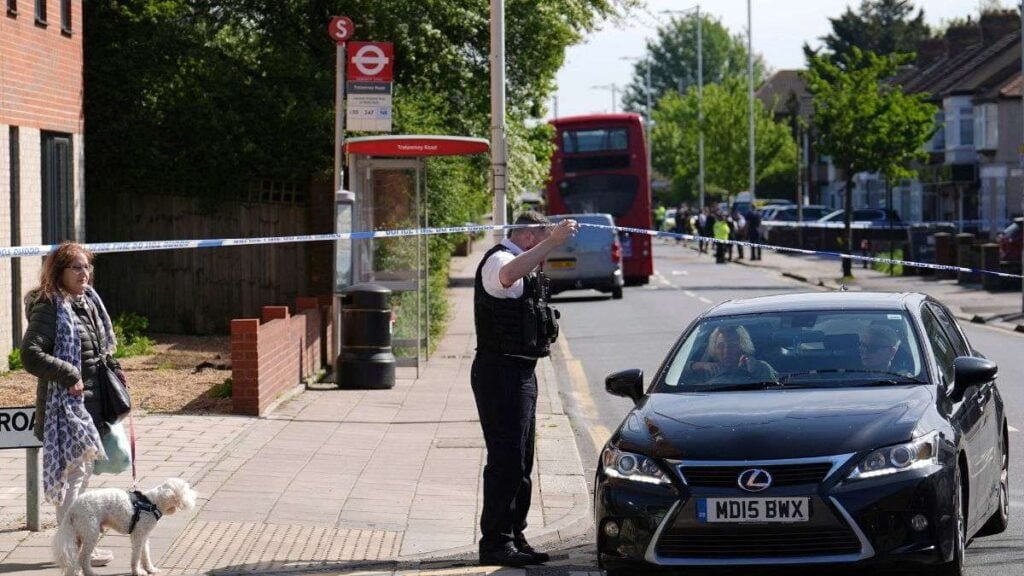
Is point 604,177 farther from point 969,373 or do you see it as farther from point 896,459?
point 896,459

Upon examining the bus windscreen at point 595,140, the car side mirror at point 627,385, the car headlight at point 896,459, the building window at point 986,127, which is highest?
the building window at point 986,127

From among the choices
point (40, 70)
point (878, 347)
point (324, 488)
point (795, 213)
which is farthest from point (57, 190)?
point (795, 213)

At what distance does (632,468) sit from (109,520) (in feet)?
7.99

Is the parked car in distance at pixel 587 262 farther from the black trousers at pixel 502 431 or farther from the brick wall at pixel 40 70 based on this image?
the black trousers at pixel 502 431

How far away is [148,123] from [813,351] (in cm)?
1641

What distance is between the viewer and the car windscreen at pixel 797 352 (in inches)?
334

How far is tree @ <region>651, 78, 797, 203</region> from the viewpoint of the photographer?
81250 mm

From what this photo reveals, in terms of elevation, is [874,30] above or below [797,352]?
above

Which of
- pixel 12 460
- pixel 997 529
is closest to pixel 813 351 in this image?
pixel 997 529

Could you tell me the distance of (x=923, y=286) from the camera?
36.4 meters

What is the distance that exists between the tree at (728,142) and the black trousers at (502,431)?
72.9m

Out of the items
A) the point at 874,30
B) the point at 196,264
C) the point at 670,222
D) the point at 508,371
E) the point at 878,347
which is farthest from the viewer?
the point at 874,30

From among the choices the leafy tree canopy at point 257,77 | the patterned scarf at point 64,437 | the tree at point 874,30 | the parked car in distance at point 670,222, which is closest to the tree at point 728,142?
the parked car in distance at point 670,222

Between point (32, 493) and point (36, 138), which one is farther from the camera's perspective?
point (36, 138)
